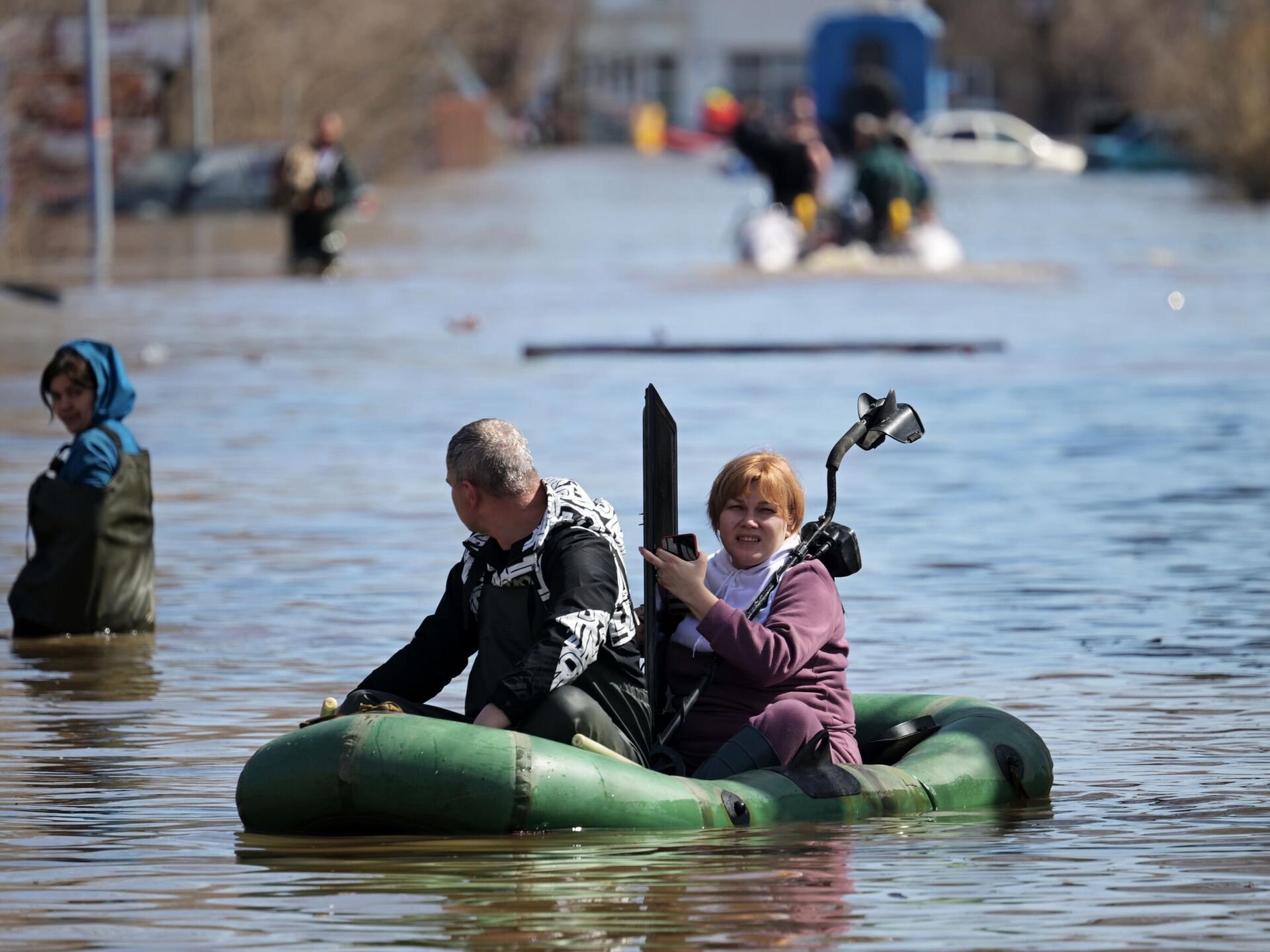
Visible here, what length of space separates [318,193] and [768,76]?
8178cm

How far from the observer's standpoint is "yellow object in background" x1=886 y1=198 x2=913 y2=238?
30219 millimetres

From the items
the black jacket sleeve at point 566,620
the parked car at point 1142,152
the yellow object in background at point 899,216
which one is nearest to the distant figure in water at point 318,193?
the yellow object in background at point 899,216

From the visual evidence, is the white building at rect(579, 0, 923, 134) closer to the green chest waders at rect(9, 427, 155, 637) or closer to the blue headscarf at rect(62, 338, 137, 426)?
the green chest waders at rect(9, 427, 155, 637)

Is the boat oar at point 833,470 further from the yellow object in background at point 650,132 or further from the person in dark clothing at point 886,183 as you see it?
the yellow object in background at point 650,132

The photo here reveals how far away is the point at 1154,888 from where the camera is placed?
267 inches


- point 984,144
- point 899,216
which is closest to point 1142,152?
point 984,144

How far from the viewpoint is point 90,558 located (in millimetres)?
10812

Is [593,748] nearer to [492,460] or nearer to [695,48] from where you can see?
[492,460]

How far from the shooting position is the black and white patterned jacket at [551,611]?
7.26 meters

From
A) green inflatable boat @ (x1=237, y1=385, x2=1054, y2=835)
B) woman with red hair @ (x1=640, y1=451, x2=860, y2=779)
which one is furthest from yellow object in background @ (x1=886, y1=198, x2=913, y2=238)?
woman with red hair @ (x1=640, y1=451, x2=860, y2=779)

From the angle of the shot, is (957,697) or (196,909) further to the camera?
(957,697)

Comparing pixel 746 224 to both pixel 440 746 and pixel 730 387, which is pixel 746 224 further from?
pixel 440 746

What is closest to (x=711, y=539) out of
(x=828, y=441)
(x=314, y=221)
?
(x=828, y=441)

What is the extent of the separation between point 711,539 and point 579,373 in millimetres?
8232
